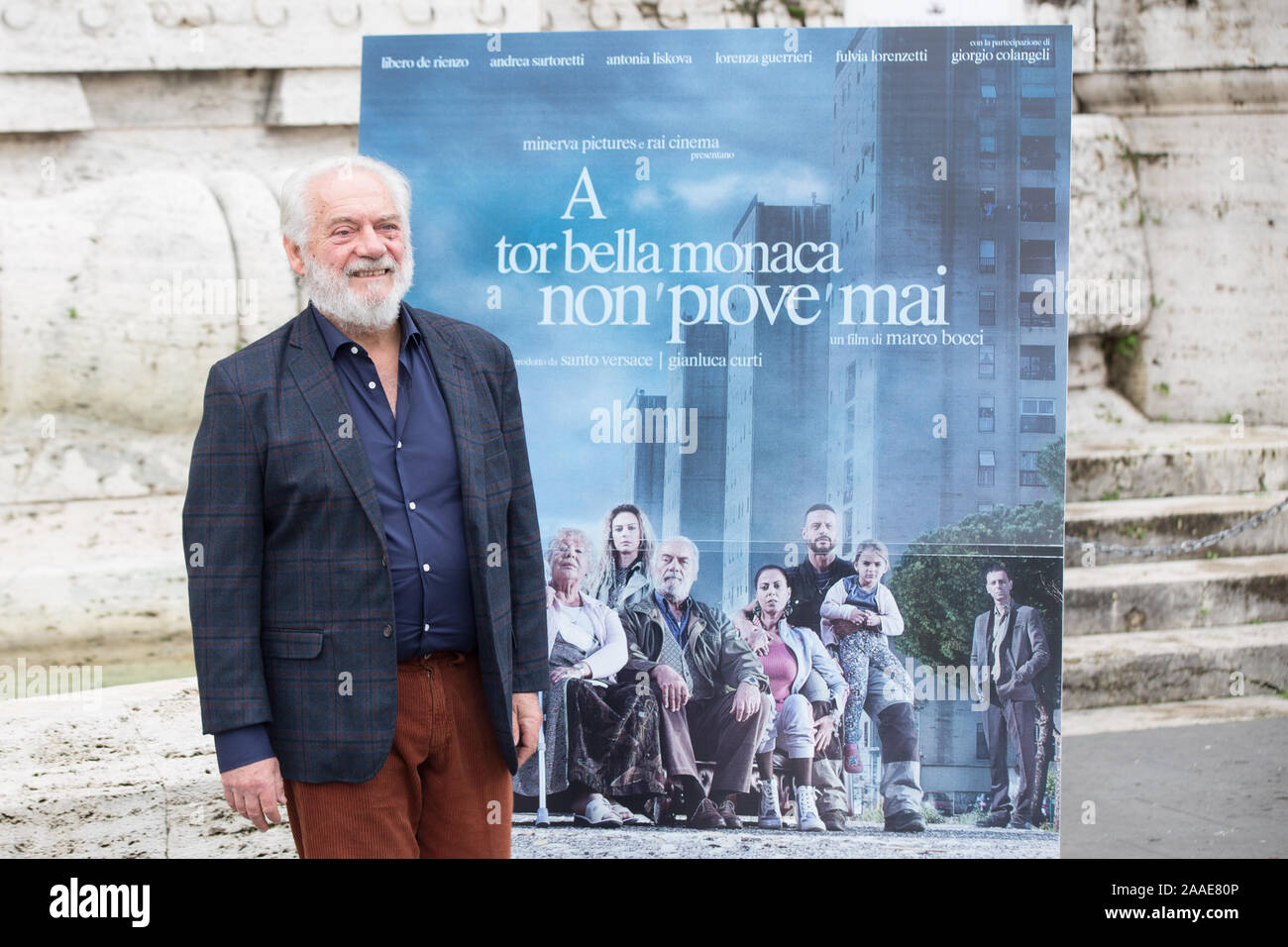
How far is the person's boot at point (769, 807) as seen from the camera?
326cm

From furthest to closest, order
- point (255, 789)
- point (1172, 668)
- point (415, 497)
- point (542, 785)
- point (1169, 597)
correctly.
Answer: point (1169, 597) → point (1172, 668) → point (542, 785) → point (415, 497) → point (255, 789)

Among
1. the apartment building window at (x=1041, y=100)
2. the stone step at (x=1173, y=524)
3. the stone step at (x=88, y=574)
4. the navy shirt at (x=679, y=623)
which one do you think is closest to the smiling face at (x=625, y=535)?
the navy shirt at (x=679, y=623)

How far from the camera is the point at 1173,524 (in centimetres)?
570

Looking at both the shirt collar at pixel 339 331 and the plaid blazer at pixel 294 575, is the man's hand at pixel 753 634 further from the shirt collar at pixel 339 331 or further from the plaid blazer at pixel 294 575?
the shirt collar at pixel 339 331

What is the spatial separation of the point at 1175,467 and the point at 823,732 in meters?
3.38

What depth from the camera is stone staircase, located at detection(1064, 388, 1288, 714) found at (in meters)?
5.25

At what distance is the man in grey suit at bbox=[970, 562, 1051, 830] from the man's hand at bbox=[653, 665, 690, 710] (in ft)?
2.46

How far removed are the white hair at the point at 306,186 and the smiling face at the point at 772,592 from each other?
1.50 metres

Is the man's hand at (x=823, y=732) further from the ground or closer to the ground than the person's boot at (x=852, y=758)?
further from the ground

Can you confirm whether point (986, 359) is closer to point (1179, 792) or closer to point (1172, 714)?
point (1179, 792)

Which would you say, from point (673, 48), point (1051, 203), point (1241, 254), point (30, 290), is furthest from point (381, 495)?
point (1241, 254)

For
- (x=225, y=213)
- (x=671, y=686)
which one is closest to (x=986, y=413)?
(x=671, y=686)

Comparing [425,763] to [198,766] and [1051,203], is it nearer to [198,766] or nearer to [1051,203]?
[198,766]

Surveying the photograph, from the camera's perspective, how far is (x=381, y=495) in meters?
2.14
